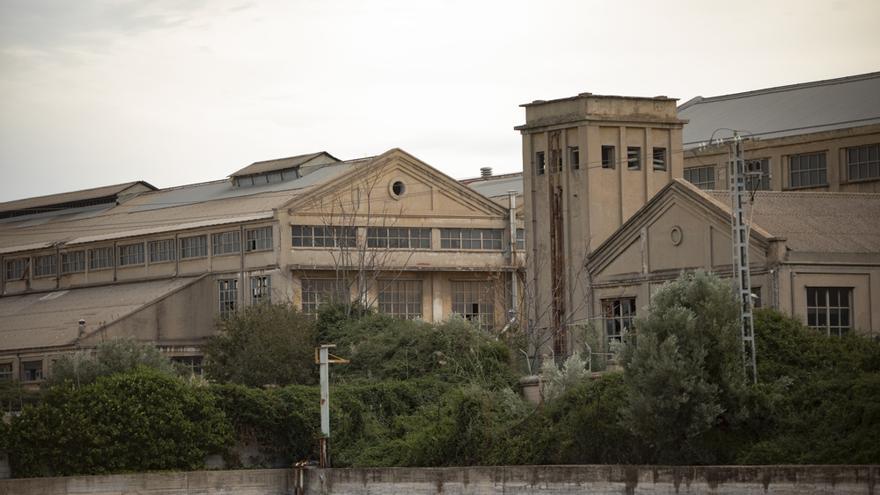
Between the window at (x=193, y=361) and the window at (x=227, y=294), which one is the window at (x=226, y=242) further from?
the window at (x=193, y=361)

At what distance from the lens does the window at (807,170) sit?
202 ft

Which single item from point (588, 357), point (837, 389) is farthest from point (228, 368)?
point (837, 389)

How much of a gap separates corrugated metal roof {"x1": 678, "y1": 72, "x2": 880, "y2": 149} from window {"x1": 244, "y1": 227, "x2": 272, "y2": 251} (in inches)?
711

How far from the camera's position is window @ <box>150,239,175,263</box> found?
78375 mm

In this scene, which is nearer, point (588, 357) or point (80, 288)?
point (588, 357)

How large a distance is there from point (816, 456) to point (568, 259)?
71.4ft

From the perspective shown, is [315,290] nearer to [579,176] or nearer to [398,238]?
[398,238]

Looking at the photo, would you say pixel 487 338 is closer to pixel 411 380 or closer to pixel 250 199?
pixel 411 380

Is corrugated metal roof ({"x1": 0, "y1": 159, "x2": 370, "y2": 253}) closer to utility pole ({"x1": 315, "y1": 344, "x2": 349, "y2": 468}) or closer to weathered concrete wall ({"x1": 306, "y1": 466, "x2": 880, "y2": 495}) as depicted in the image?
utility pole ({"x1": 315, "y1": 344, "x2": 349, "y2": 468})

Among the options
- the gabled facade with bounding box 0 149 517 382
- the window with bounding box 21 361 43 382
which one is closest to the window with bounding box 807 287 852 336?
the gabled facade with bounding box 0 149 517 382

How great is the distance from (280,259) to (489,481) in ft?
106

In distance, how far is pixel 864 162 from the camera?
59.6 meters

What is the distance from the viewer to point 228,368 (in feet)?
189

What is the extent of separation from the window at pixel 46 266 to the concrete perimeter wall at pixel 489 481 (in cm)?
Result: 4053
